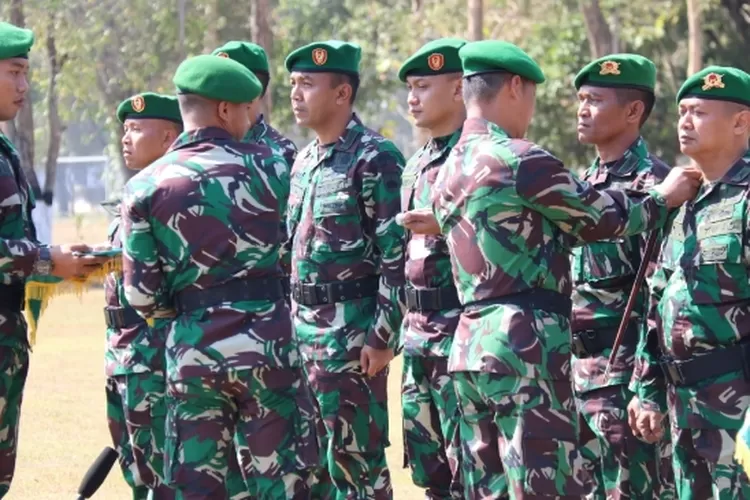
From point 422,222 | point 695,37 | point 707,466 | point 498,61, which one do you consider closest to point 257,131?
point 422,222

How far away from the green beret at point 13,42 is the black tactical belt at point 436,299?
221cm

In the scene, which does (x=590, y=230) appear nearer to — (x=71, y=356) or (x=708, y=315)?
(x=708, y=315)

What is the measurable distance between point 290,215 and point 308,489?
6.74 ft

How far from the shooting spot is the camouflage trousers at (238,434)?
647 centimetres

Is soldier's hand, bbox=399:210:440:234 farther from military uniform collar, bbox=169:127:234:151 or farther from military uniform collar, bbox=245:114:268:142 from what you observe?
military uniform collar, bbox=245:114:268:142

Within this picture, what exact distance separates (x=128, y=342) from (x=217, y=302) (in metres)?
1.76

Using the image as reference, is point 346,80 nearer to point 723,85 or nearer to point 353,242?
point 353,242

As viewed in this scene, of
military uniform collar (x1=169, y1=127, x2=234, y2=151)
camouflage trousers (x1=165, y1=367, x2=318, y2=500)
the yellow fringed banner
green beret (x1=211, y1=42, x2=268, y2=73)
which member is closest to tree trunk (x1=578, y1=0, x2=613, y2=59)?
green beret (x1=211, y1=42, x2=268, y2=73)

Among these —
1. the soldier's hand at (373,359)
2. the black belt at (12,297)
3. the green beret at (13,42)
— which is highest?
the green beret at (13,42)

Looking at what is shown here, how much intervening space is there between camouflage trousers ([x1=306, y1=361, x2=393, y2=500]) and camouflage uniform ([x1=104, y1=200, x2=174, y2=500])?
33.5 inches

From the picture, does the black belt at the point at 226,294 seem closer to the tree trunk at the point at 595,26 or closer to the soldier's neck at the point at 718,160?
the soldier's neck at the point at 718,160

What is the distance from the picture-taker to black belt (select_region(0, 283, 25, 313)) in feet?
23.6

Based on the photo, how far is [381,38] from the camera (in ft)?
125

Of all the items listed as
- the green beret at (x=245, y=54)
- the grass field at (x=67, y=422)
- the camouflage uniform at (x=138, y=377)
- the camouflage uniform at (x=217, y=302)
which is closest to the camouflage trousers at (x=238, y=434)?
the camouflage uniform at (x=217, y=302)
